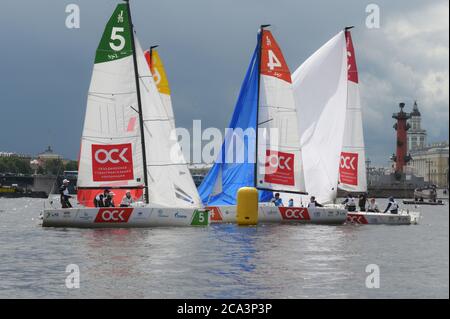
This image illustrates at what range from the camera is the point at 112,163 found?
35.7 m

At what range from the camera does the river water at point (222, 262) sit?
60.7 feet

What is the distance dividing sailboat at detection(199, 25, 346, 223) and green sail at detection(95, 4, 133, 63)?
7.48 m

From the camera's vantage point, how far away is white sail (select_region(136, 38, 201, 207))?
3597cm

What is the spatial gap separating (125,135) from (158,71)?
10.7 meters

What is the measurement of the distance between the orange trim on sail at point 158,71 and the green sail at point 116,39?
30.0 feet

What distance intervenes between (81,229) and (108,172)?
2604 mm

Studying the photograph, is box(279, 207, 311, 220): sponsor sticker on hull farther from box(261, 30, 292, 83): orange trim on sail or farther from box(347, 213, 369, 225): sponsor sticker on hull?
box(261, 30, 292, 83): orange trim on sail

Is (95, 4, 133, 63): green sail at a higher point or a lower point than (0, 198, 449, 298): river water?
higher

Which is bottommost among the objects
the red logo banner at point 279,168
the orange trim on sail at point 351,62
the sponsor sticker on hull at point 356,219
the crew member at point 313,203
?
the sponsor sticker on hull at point 356,219

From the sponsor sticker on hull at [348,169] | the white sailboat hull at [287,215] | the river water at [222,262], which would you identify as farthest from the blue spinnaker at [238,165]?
the sponsor sticker on hull at [348,169]

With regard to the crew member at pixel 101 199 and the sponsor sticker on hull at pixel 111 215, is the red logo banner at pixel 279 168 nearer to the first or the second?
the crew member at pixel 101 199

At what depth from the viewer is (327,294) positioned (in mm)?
18078

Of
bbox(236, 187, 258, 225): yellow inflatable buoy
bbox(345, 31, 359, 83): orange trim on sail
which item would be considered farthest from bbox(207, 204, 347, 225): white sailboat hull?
bbox(345, 31, 359, 83): orange trim on sail

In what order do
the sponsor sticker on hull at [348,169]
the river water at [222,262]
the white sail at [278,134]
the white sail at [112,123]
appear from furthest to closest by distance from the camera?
1. the sponsor sticker on hull at [348,169]
2. the white sail at [278,134]
3. the white sail at [112,123]
4. the river water at [222,262]
